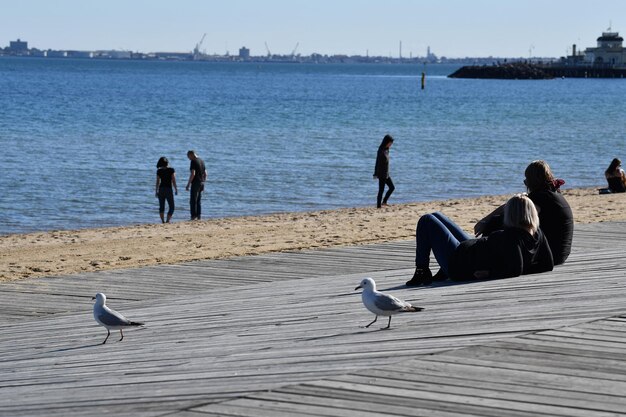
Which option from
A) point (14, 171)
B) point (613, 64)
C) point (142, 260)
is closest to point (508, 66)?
point (613, 64)

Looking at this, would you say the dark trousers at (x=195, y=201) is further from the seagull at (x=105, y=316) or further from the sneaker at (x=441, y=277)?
the seagull at (x=105, y=316)

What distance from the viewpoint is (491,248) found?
26.2ft

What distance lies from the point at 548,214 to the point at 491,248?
0.68 m

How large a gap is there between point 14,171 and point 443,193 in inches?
517

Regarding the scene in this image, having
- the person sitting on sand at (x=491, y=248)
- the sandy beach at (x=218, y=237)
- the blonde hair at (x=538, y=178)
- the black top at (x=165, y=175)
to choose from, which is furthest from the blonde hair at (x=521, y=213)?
the black top at (x=165, y=175)

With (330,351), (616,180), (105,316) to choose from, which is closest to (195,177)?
(616,180)

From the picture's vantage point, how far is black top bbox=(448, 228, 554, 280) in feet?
25.8

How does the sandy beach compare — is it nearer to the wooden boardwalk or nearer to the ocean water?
the ocean water

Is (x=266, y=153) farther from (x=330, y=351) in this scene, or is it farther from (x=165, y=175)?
(x=330, y=351)

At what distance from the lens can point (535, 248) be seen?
A: 812 centimetres

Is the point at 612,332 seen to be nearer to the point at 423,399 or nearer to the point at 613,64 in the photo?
the point at 423,399

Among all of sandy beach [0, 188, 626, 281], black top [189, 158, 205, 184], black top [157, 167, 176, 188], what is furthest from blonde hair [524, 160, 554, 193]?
black top [189, 158, 205, 184]

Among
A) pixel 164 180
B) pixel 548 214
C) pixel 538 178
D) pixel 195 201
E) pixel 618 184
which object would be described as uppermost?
pixel 538 178

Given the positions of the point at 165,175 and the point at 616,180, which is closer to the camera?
the point at 165,175
